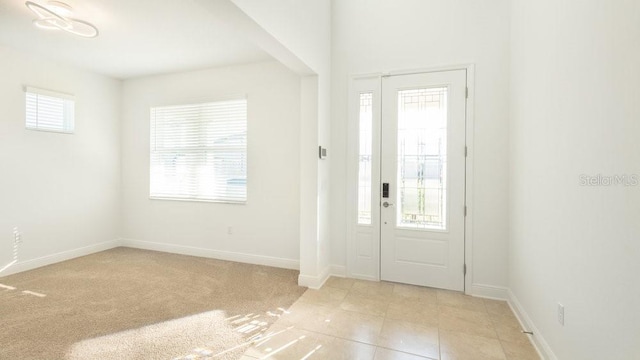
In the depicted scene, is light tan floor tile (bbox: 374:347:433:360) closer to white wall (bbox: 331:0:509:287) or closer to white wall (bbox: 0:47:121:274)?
white wall (bbox: 331:0:509:287)

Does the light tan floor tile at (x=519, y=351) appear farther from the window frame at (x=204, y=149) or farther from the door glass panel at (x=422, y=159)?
the window frame at (x=204, y=149)

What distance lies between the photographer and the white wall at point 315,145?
9.75 feet

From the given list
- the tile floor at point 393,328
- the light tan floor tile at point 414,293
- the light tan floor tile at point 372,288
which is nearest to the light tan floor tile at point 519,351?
the tile floor at point 393,328

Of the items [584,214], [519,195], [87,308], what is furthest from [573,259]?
[87,308]

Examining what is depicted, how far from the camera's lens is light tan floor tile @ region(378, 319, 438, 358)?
208 cm

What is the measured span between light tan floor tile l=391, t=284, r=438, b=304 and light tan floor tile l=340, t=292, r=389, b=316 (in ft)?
0.57

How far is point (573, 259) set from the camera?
5.44ft

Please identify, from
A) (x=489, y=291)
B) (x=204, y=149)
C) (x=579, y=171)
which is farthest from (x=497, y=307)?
(x=204, y=149)

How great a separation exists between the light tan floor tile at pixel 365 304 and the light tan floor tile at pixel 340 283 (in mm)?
207

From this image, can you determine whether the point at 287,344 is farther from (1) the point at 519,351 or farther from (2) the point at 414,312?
(1) the point at 519,351

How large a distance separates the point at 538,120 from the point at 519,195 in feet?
2.47

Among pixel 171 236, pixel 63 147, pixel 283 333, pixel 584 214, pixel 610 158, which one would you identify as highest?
pixel 63 147

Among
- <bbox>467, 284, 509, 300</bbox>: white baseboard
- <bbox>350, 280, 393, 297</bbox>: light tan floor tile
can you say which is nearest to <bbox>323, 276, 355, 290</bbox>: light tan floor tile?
<bbox>350, 280, 393, 297</bbox>: light tan floor tile

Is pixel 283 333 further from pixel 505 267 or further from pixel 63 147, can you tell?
pixel 63 147
